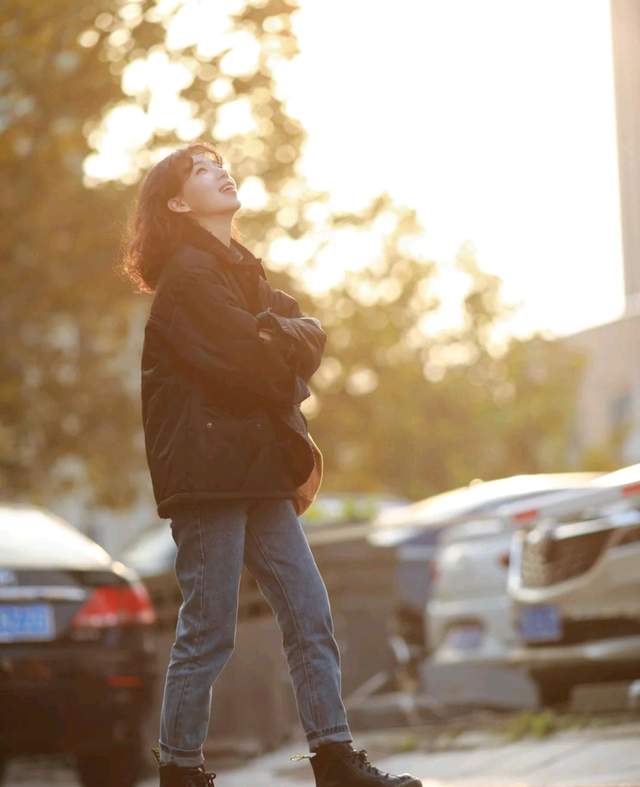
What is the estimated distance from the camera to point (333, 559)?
14141 mm

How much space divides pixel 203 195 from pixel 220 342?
1.61ft

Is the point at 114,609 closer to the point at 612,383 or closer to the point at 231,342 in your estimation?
the point at 231,342

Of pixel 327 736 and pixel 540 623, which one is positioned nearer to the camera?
pixel 327 736

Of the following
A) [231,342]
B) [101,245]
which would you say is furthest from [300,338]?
[101,245]

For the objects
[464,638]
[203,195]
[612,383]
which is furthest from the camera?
[612,383]

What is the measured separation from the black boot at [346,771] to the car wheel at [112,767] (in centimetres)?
394

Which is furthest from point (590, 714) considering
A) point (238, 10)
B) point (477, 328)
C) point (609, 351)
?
point (609, 351)

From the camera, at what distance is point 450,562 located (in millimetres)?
12828

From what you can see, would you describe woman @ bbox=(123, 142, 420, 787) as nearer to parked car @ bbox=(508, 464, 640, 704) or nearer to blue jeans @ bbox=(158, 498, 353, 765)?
blue jeans @ bbox=(158, 498, 353, 765)

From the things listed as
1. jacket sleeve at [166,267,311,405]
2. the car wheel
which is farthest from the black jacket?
the car wheel

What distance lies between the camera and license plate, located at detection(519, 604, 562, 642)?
35.1ft

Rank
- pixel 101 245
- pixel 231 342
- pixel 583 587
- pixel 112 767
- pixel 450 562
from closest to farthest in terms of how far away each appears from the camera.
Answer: pixel 231 342 < pixel 112 767 < pixel 583 587 < pixel 450 562 < pixel 101 245

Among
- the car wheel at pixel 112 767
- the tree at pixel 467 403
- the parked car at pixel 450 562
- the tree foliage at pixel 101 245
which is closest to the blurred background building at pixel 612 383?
the tree at pixel 467 403

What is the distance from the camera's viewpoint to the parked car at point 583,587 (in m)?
10.2
